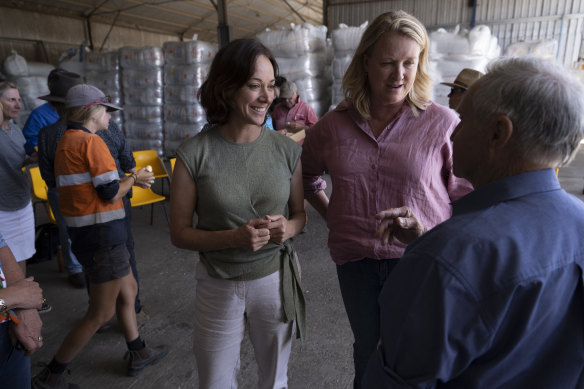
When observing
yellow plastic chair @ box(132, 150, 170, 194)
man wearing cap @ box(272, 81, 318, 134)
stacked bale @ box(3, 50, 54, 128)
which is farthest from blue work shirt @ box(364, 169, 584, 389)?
stacked bale @ box(3, 50, 54, 128)

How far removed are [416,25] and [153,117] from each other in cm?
659

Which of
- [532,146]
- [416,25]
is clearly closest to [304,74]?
[416,25]

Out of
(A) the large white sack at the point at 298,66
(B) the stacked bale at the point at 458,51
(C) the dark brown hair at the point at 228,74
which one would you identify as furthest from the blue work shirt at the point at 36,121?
(B) the stacked bale at the point at 458,51

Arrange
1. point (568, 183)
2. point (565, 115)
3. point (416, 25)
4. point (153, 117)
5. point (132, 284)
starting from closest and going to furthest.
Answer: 1. point (565, 115)
2. point (416, 25)
3. point (132, 284)
4. point (568, 183)
5. point (153, 117)

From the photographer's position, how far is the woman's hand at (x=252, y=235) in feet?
3.86

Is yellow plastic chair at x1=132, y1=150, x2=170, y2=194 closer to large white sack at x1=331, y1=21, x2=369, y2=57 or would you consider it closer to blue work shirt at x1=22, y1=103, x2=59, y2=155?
blue work shirt at x1=22, y1=103, x2=59, y2=155

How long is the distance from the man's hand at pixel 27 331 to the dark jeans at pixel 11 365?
0.08 feet

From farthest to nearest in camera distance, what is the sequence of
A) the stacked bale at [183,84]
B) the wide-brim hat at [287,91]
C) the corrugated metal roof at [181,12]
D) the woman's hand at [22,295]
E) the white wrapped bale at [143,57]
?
the corrugated metal roof at [181,12]
the white wrapped bale at [143,57]
the stacked bale at [183,84]
the wide-brim hat at [287,91]
the woman's hand at [22,295]

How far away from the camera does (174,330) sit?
2541mm

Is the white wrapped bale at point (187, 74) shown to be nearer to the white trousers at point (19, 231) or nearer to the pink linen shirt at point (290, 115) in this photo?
the pink linen shirt at point (290, 115)

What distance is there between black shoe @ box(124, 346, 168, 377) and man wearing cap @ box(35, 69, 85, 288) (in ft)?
4.14

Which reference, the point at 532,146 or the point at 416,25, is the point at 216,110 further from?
the point at 532,146

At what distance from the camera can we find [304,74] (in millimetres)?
6188

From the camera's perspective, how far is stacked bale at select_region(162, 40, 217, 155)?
6.29 metres
